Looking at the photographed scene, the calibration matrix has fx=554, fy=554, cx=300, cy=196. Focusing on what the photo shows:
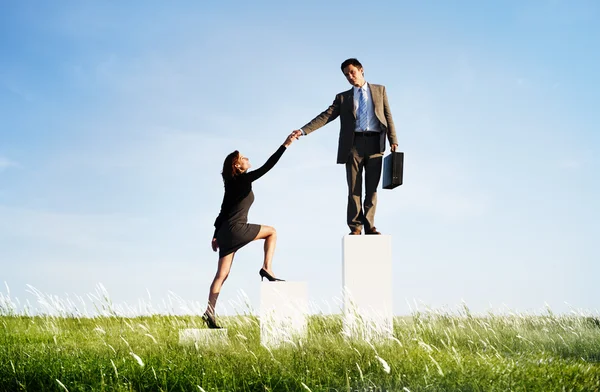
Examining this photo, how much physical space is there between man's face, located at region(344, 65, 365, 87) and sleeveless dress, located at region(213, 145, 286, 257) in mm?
1411

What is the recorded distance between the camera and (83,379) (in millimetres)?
4195

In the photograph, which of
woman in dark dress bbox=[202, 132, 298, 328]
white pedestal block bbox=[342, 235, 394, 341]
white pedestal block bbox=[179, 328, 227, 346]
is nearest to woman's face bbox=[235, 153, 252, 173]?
woman in dark dress bbox=[202, 132, 298, 328]

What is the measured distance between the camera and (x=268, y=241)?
21.5 ft

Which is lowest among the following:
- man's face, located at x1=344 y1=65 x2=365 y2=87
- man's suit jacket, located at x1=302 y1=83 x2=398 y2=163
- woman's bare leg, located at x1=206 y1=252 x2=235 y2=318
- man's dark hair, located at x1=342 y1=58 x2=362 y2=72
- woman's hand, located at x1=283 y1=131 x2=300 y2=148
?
woman's bare leg, located at x1=206 y1=252 x2=235 y2=318

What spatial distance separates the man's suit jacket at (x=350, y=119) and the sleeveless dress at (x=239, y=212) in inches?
35.0

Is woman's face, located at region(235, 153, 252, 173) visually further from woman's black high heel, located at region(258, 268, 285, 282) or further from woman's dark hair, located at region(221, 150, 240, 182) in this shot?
woman's black high heel, located at region(258, 268, 285, 282)

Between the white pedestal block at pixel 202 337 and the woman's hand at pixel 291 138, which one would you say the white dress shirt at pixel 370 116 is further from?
the white pedestal block at pixel 202 337

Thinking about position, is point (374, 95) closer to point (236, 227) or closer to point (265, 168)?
point (265, 168)

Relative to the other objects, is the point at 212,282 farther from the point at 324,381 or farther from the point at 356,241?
the point at 324,381

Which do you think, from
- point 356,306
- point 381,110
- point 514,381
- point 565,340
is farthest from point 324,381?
point 565,340

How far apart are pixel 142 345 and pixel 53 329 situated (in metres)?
2.43

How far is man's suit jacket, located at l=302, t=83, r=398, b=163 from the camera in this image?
7.02m

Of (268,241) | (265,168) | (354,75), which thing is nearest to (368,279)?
(268,241)

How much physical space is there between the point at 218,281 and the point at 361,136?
2525 millimetres
